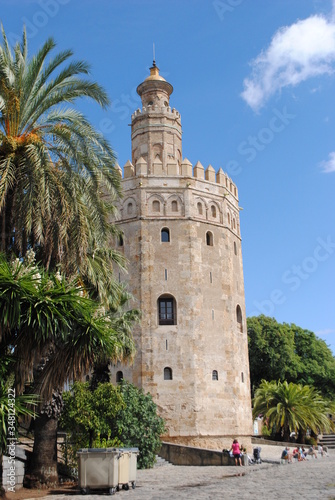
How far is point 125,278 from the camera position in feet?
93.6

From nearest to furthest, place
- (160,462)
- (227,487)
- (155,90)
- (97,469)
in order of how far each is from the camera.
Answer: (97,469)
(227,487)
(160,462)
(155,90)

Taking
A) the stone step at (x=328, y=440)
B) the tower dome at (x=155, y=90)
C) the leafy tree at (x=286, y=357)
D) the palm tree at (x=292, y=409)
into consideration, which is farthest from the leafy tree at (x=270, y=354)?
the tower dome at (x=155, y=90)

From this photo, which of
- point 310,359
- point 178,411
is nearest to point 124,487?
point 178,411

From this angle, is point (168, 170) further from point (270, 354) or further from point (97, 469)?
point (270, 354)

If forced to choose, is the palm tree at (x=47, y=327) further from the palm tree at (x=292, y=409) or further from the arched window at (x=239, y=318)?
the palm tree at (x=292, y=409)

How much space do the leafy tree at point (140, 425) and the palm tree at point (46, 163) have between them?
7.66 metres

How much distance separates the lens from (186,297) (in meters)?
28.0

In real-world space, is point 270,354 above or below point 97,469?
above

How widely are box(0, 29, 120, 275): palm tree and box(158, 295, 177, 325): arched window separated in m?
12.8

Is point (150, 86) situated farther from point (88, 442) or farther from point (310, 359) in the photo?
point (310, 359)

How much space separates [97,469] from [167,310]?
1516 centimetres

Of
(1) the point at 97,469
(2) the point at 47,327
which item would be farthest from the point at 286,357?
(2) the point at 47,327

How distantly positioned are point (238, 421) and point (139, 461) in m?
8.07

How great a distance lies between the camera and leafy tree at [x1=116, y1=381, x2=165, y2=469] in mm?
20578
